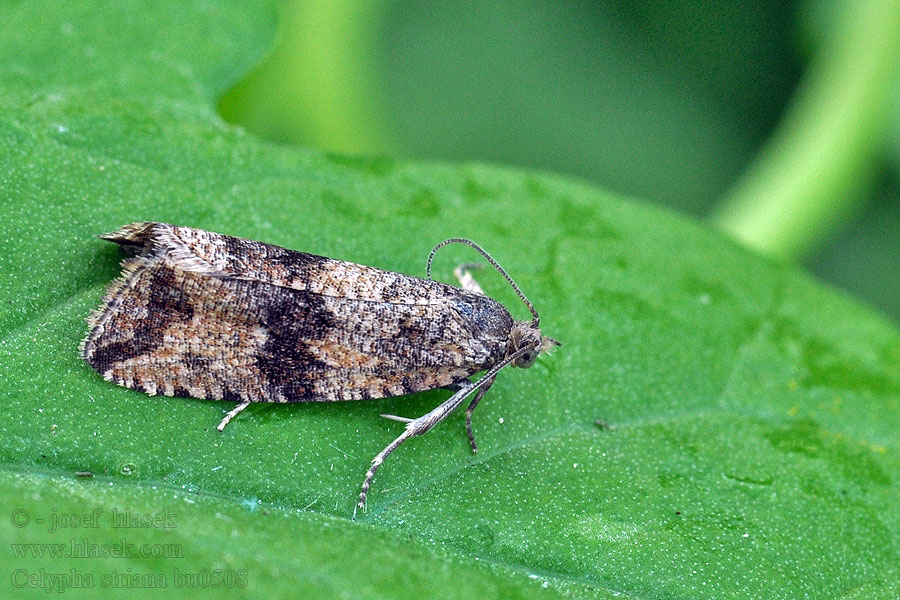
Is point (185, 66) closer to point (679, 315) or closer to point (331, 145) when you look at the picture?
point (331, 145)

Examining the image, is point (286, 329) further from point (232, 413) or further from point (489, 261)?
point (489, 261)

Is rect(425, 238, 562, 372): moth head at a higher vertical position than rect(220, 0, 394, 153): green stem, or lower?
lower

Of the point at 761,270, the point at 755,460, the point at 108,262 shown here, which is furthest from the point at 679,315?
the point at 108,262

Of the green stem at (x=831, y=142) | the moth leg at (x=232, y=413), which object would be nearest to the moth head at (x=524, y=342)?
the moth leg at (x=232, y=413)

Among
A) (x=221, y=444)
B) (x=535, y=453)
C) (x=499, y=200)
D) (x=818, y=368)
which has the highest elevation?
(x=499, y=200)

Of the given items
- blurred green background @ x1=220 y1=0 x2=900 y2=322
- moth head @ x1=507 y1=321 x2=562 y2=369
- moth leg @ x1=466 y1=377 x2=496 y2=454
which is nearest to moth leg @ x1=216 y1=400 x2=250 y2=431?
moth leg @ x1=466 y1=377 x2=496 y2=454

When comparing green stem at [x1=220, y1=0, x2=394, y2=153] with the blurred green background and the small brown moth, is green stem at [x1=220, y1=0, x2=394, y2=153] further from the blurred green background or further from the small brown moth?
the small brown moth
